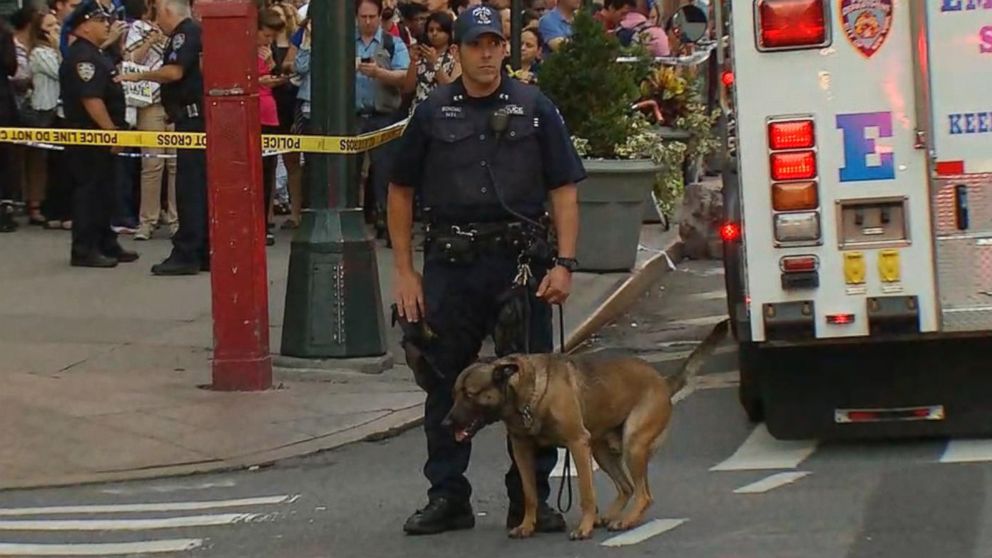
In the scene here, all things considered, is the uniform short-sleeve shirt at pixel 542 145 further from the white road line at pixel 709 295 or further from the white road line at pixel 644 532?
the white road line at pixel 709 295

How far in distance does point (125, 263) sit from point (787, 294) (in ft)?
25.4

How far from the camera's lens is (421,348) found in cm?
704

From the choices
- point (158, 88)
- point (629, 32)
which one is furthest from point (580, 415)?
point (629, 32)

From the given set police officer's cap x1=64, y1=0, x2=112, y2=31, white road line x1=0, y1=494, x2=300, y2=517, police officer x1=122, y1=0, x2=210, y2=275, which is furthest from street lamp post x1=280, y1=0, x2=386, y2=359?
police officer's cap x1=64, y1=0, x2=112, y2=31

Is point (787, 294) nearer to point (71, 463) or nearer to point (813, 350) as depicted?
point (813, 350)

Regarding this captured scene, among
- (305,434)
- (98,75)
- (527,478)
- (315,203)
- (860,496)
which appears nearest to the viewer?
(527,478)

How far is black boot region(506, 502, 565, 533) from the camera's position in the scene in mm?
7035

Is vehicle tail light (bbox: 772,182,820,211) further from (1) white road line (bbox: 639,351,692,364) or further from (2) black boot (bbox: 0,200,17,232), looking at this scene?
(2) black boot (bbox: 0,200,17,232)

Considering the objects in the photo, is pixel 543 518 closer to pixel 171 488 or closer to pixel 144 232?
pixel 171 488

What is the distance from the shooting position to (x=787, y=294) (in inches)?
309

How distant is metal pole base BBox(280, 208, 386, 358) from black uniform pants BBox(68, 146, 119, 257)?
350cm

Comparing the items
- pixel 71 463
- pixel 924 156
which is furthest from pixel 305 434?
pixel 924 156

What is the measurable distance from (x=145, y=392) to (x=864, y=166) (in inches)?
169

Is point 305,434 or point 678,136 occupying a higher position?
point 678,136
